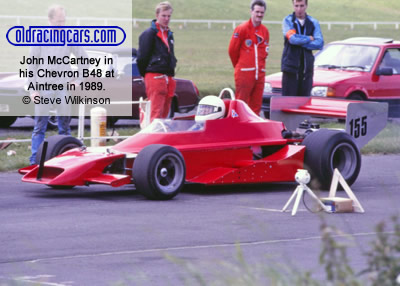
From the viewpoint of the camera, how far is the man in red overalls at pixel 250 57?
14.2 metres

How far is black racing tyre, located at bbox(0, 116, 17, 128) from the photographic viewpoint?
1861 cm

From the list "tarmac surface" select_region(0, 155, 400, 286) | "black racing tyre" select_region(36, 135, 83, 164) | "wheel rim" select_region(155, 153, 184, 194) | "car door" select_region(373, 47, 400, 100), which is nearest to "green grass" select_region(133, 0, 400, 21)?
"car door" select_region(373, 47, 400, 100)

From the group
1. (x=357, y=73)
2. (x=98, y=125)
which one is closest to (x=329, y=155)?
(x=98, y=125)

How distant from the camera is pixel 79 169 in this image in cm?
1047

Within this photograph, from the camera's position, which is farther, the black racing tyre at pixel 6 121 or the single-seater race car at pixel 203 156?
the black racing tyre at pixel 6 121

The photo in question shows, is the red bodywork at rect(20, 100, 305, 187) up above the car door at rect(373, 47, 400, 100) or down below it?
below

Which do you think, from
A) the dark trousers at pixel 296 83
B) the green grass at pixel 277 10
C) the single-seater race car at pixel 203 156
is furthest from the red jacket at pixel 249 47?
the green grass at pixel 277 10

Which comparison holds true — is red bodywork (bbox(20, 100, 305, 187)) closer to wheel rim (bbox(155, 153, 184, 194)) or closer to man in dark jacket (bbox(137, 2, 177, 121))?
wheel rim (bbox(155, 153, 184, 194))

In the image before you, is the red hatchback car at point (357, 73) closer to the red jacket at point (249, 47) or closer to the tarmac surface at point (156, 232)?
the red jacket at point (249, 47)

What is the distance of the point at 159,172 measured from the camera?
1052 cm

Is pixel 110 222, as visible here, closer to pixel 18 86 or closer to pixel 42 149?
pixel 42 149

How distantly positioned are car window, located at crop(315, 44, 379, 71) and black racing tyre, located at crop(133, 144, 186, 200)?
977cm

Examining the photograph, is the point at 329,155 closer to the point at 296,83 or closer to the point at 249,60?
the point at 249,60

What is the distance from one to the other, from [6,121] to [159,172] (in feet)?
28.9
